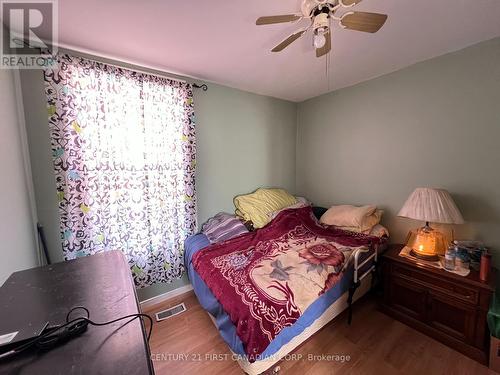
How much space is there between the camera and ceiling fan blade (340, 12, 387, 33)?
3.35ft

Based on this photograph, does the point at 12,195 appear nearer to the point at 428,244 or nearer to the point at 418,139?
the point at 428,244

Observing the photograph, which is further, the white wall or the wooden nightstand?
the wooden nightstand

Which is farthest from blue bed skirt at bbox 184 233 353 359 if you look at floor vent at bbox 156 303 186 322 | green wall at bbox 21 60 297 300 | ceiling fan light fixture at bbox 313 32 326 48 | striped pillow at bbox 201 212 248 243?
ceiling fan light fixture at bbox 313 32 326 48

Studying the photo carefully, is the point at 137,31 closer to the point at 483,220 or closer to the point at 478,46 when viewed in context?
the point at 478,46

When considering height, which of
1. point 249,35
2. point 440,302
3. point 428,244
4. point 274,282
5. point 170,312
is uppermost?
point 249,35

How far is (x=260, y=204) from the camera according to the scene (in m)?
2.64

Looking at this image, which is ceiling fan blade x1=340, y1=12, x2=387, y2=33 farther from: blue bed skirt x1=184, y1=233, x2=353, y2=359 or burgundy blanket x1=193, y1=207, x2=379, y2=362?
blue bed skirt x1=184, y1=233, x2=353, y2=359

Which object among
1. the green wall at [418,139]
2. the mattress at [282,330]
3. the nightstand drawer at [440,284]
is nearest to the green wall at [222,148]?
the green wall at [418,139]

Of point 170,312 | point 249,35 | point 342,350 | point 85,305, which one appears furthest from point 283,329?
point 249,35

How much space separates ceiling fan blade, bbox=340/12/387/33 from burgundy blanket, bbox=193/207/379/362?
1665 mm

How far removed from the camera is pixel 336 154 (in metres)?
2.79

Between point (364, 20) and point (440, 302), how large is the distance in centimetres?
217

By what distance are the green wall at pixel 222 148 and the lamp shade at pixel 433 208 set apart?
1.76 metres

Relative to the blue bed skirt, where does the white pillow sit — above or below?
above
